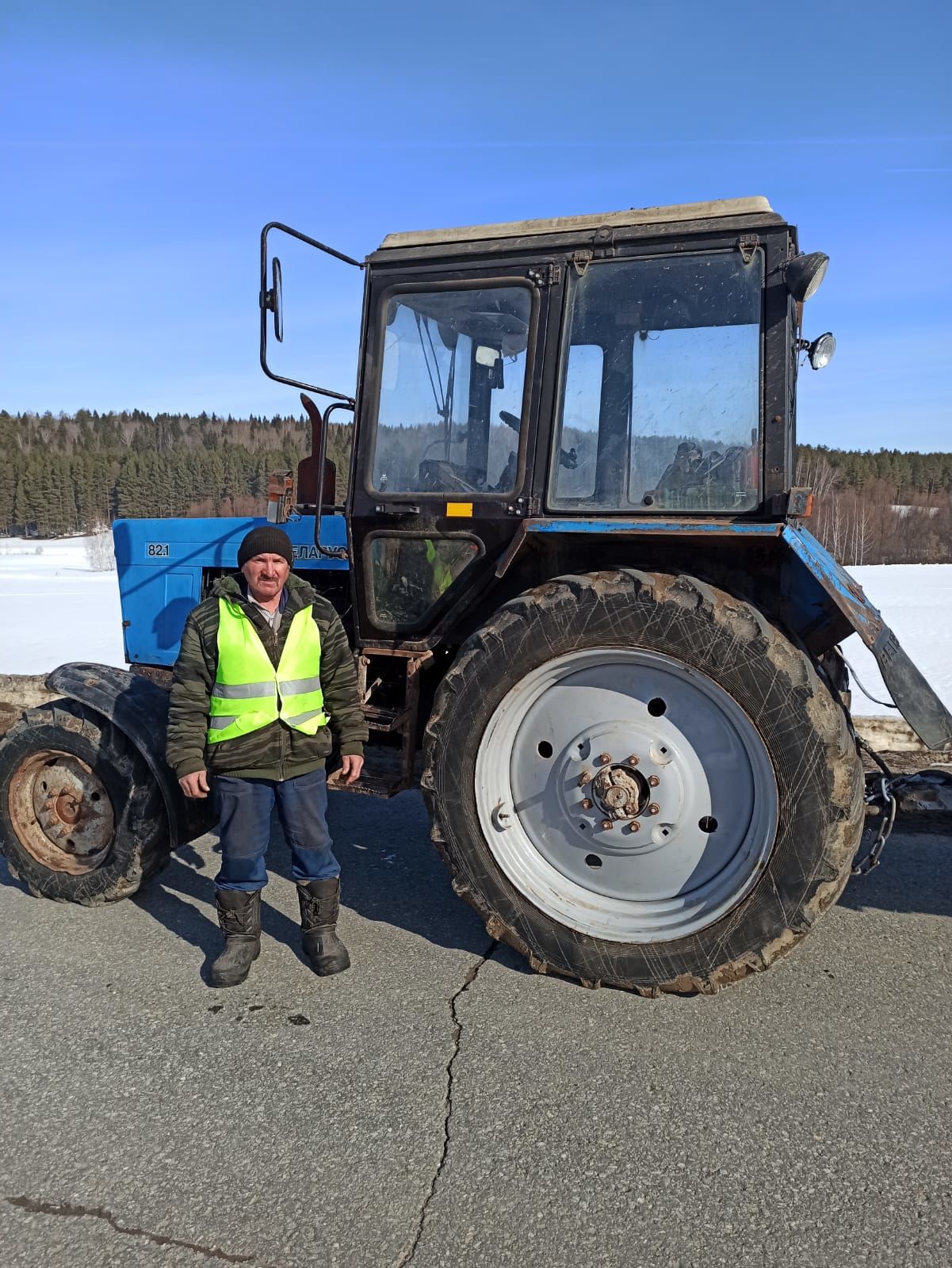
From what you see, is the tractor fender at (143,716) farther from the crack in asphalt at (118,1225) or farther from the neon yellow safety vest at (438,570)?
the crack in asphalt at (118,1225)

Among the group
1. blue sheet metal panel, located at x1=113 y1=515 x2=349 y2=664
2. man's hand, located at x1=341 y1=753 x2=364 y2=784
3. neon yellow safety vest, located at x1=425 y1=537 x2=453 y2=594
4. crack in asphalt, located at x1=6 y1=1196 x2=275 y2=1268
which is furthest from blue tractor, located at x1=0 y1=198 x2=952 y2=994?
crack in asphalt, located at x1=6 y1=1196 x2=275 y2=1268

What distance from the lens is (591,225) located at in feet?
10.3

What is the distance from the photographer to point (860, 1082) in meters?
2.48

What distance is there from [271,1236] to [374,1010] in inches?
35.8

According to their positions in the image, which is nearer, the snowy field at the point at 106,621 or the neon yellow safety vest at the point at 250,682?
the neon yellow safety vest at the point at 250,682

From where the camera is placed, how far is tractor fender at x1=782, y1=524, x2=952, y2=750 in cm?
283

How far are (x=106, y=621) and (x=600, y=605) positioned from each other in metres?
13.8

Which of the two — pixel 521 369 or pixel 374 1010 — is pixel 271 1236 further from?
pixel 521 369

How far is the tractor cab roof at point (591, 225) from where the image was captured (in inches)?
118

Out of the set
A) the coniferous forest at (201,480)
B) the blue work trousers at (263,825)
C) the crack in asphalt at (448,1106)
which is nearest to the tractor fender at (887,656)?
the crack in asphalt at (448,1106)

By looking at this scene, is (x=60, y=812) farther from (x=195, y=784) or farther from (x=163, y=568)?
(x=163, y=568)

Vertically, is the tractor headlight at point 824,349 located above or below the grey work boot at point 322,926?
above

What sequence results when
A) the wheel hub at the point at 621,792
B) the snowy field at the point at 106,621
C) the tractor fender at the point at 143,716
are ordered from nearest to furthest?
1. the wheel hub at the point at 621,792
2. the tractor fender at the point at 143,716
3. the snowy field at the point at 106,621

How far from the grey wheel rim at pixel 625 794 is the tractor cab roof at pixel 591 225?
4.83ft
